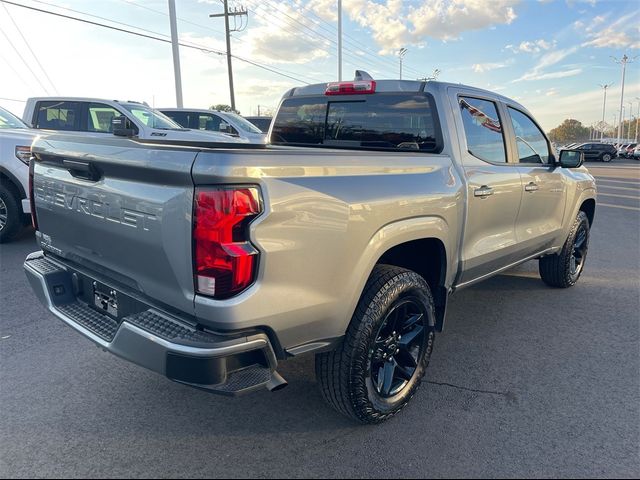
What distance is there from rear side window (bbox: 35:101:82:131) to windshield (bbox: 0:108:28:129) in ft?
3.78

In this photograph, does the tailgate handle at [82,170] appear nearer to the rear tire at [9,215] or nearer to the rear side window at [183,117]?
the rear tire at [9,215]

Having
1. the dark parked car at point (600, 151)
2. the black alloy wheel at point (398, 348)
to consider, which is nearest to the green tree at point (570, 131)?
the dark parked car at point (600, 151)

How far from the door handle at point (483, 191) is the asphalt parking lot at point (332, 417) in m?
1.18

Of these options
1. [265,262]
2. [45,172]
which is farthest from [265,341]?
[45,172]

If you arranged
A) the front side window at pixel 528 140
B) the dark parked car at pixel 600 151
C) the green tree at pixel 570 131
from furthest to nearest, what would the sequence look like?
the green tree at pixel 570 131, the dark parked car at pixel 600 151, the front side window at pixel 528 140

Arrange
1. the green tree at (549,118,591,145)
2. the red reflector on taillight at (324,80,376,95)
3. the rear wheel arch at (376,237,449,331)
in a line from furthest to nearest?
the green tree at (549,118,591,145)
the red reflector on taillight at (324,80,376,95)
the rear wheel arch at (376,237,449,331)

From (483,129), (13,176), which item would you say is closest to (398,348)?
(483,129)

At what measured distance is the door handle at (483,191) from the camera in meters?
3.32

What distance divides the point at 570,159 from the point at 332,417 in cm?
331

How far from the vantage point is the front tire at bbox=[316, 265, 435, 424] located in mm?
2475

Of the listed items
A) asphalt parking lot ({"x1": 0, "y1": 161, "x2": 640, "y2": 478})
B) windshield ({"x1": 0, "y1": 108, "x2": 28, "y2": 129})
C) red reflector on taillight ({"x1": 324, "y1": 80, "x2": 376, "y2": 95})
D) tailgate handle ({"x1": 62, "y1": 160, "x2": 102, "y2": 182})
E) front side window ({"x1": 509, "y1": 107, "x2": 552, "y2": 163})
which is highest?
windshield ({"x1": 0, "y1": 108, "x2": 28, "y2": 129})

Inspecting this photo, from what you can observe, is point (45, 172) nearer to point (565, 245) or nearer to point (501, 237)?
point (501, 237)

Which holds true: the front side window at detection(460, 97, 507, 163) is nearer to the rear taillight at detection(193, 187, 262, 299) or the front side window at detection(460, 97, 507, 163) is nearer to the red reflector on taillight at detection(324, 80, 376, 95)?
the red reflector on taillight at detection(324, 80, 376, 95)

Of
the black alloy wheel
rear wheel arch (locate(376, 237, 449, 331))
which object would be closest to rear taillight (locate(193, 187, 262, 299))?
the black alloy wheel
